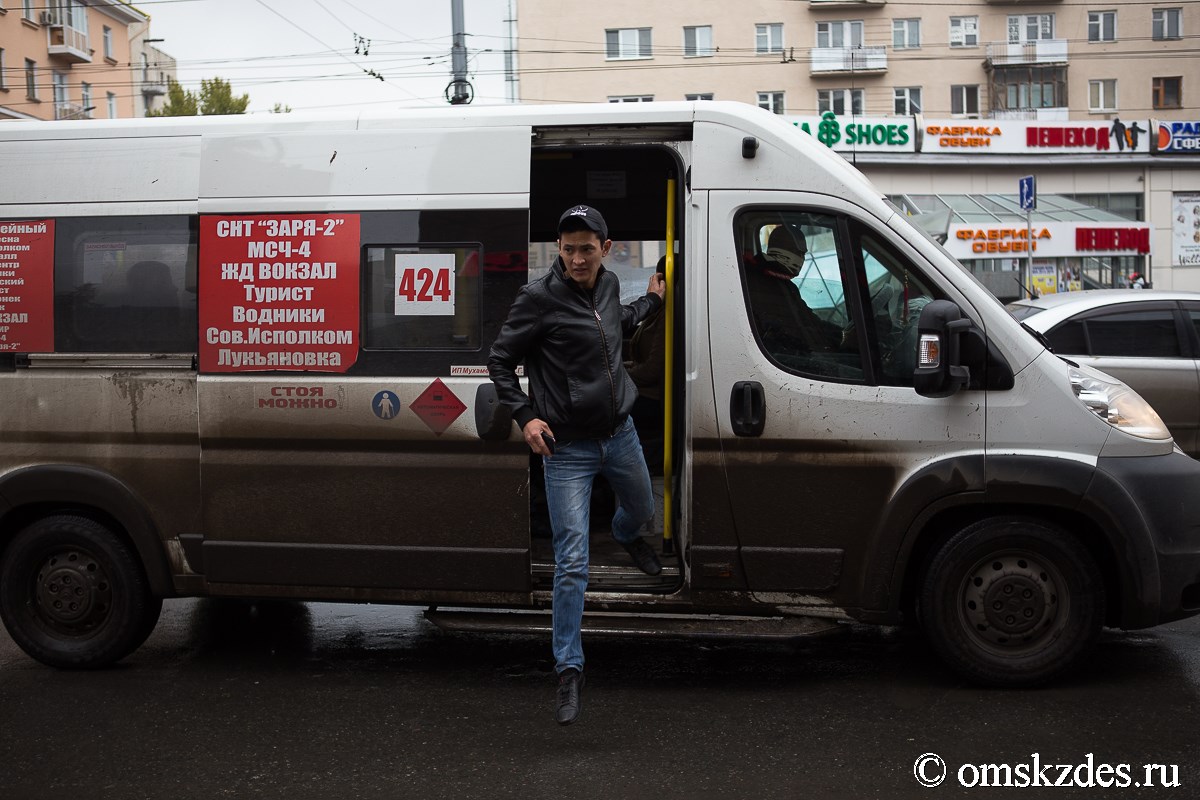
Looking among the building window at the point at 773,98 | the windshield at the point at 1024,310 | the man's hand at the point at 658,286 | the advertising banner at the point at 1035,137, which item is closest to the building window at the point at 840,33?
the building window at the point at 773,98

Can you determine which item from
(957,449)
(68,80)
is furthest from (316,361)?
(68,80)

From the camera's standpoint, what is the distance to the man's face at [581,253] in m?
4.60

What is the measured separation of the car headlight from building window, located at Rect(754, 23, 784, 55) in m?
44.6

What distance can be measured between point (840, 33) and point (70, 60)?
33.2 m

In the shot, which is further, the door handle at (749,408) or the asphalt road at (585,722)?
the door handle at (749,408)

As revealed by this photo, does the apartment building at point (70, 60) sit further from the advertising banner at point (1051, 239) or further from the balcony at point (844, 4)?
the advertising banner at point (1051, 239)

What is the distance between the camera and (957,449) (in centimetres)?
489

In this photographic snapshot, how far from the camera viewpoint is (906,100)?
155 feet

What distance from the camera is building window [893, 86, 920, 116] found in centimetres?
4719

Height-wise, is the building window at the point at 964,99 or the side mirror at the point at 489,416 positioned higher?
the building window at the point at 964,99

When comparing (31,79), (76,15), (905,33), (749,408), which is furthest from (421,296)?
(76,15)

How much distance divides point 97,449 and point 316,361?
113cm

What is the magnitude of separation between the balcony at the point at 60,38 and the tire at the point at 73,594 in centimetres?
5236

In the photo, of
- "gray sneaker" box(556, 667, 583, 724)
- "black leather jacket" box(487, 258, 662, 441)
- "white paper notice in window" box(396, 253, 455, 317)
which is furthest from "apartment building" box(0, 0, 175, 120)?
"gray sneaker" box(556, 667, 583, 724)
